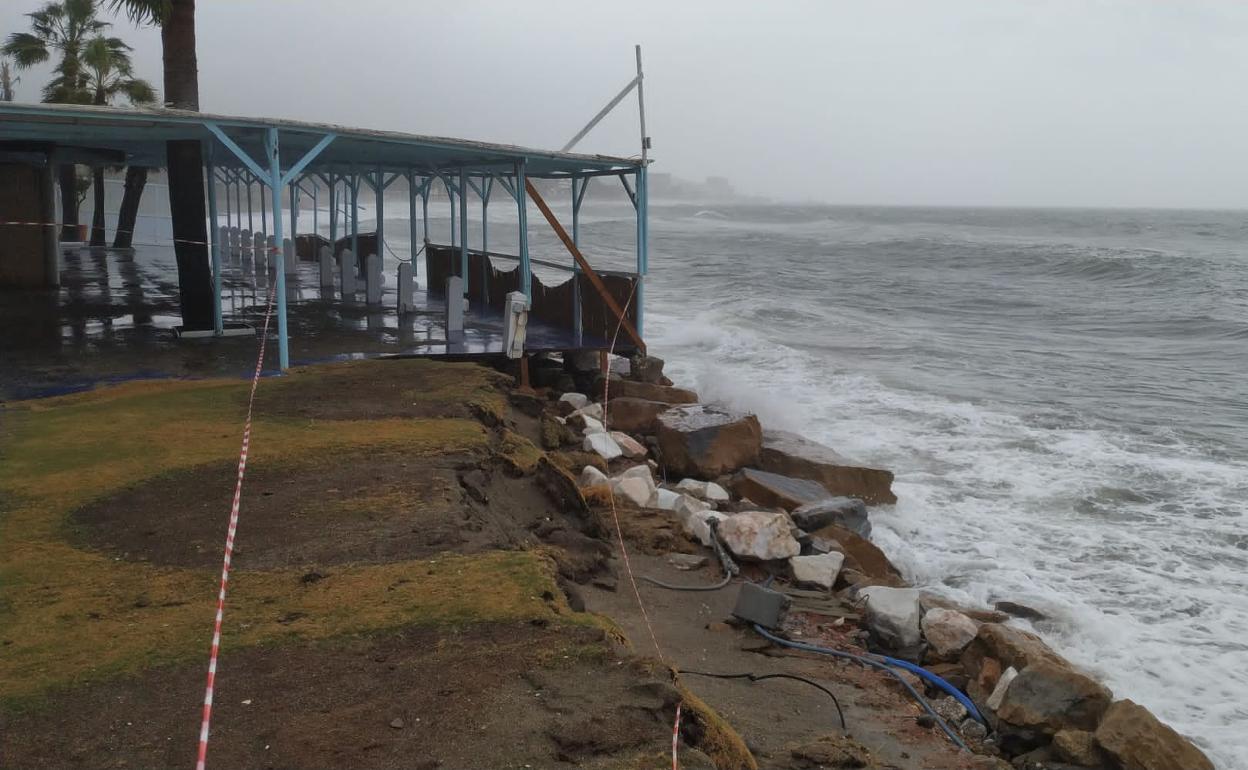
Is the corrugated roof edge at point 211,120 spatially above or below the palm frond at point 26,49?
below

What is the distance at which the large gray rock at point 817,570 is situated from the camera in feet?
28.7

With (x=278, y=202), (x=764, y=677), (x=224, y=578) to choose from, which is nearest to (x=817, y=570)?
(x=764, y=677)

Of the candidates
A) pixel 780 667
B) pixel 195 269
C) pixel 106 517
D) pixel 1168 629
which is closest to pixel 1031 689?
pixel 780 667

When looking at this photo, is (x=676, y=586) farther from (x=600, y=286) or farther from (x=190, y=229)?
(x=190, y=229)

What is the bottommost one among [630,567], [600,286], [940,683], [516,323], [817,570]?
[940,683]

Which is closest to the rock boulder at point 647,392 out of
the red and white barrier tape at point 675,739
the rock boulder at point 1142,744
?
the rock boulder at point 1142,744

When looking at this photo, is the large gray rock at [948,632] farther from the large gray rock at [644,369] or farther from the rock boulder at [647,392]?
the large gray rock at [644,369]

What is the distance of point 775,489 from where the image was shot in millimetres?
11523

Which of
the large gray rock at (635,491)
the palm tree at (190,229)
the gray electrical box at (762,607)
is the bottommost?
the gray electrical box at (762,607)

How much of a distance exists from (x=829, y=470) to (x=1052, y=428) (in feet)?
19.2

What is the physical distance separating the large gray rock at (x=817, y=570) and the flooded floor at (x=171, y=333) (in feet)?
22.4

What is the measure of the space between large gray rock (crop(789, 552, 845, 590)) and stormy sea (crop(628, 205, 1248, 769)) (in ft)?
5.22

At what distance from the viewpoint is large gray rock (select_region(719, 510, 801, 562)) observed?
9.00 metres

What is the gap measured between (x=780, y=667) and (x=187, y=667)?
3762 millimetres
